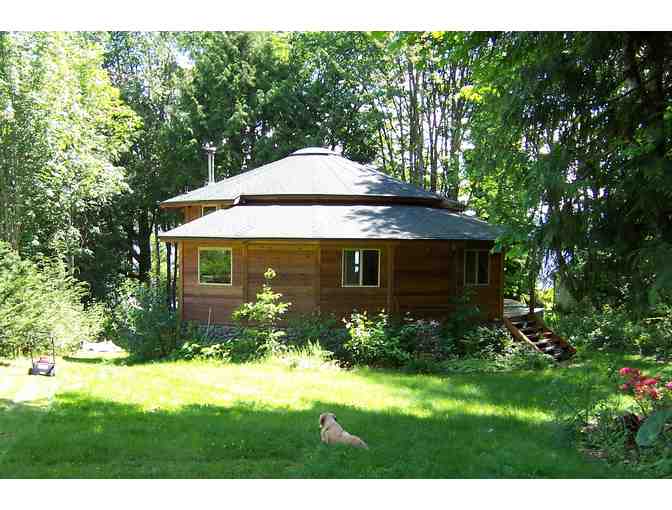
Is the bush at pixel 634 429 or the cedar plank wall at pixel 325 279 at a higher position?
the cedar plank wall at pixel 325 279

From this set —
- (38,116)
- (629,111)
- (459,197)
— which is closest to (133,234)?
(38,116)

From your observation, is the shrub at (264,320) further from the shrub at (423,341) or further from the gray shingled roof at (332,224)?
the shrub at (423,341)

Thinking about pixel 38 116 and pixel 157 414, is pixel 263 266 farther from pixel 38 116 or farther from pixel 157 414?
pixel 38 116

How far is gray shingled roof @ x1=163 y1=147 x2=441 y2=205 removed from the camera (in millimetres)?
17578

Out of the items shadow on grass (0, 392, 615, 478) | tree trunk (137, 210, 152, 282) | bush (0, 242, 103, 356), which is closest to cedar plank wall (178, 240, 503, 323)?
bush (0, 242, 103, 356)

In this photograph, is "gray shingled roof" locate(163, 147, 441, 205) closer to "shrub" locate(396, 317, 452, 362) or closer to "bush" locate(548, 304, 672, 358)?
"shrub" locate(396, 317, 452, 362)

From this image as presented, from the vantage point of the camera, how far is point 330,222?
15367 millimetres

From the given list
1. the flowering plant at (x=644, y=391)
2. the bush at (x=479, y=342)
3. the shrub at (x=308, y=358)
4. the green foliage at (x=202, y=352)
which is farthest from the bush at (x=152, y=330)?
the flowering plant at (x=644, y=391)

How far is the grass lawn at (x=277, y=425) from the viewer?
20.9ft

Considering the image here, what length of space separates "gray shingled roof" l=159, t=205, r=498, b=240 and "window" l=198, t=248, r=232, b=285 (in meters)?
0.68

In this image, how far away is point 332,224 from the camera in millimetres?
15234

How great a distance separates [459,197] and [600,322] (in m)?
13.2

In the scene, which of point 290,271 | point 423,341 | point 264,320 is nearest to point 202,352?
point 264,320

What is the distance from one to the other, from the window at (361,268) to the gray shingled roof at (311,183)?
2.39 metres
